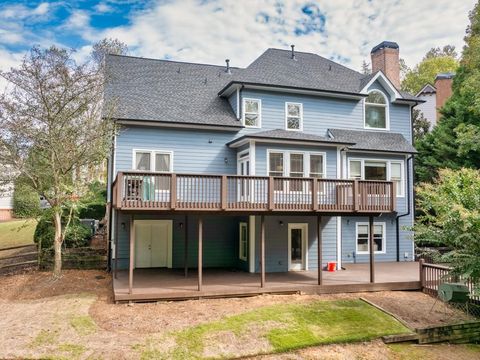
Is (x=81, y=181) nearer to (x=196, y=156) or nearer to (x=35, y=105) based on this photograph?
(x=35, y=105)

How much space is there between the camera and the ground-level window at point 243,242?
15.2 m

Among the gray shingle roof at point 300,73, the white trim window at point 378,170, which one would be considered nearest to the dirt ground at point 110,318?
the white trim window at point 378,170

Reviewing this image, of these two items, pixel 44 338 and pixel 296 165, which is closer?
pixel 44 338

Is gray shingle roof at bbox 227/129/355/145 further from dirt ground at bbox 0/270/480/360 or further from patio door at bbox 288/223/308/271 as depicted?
dirt ground at bbox 0/270/480/360

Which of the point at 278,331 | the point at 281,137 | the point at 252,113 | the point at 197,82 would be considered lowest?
the point at 278,331

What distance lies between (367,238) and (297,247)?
4.17m

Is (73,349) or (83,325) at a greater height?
(83,325)

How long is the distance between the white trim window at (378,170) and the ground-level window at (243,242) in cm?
541

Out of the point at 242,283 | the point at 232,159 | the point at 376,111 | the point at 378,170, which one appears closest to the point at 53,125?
the point at 232,159

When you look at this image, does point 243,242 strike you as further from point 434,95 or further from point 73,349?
point 434,95

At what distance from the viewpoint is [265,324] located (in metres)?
9.34

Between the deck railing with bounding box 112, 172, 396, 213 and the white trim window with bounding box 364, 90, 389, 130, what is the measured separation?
593cm

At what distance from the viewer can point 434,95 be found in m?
32.9

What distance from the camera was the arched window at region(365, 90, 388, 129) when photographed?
18172 mm
